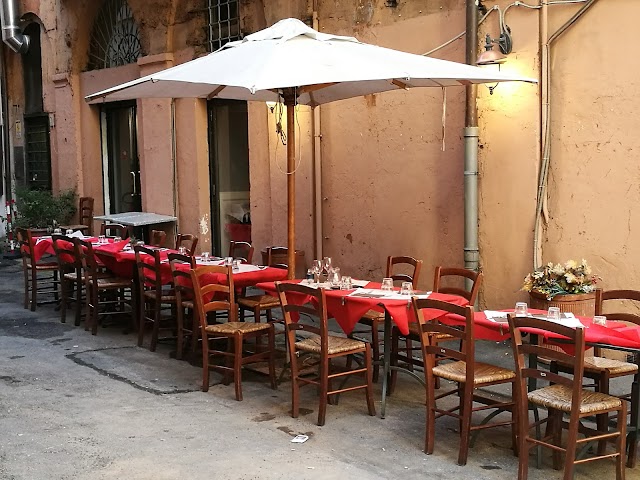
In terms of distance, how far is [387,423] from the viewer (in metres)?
5.86

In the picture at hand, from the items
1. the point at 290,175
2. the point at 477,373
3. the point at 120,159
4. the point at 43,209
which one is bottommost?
the point at 477,373

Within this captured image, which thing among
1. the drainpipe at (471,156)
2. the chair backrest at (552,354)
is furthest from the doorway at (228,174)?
the chair backrest at (552,354)

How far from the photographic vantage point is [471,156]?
8609mm

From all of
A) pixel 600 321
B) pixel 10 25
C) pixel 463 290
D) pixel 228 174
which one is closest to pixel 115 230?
pixel 228 174

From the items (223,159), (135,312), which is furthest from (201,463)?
(223,159)

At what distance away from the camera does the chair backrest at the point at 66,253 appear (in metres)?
9.39

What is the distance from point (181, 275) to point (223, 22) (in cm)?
597

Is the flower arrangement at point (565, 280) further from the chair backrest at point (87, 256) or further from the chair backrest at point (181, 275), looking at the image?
the chair backrest at point (87, 256)

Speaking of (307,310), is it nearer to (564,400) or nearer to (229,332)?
(229,332)

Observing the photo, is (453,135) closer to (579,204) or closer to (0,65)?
(579,204)

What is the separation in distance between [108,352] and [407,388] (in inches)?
125

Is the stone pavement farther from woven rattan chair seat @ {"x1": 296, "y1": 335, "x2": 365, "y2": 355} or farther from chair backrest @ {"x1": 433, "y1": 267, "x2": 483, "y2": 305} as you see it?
chair backrest @ {"x1": 433, "y1": 267, "x2": 483, "y2": 305}

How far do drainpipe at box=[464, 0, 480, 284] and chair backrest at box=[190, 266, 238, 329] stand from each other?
278 cm

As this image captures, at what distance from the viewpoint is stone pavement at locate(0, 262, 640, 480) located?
4.97 m
